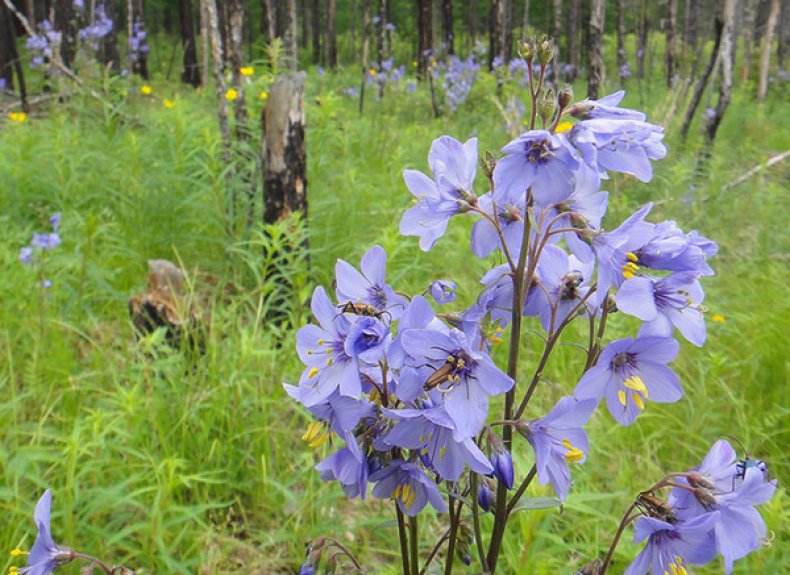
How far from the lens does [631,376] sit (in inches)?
35.4

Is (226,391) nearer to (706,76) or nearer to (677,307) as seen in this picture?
(677,307)

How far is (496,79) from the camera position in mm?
11602

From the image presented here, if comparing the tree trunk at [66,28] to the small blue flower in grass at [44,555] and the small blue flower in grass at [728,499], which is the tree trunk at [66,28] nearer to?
the small blue flower in grass at [44,555]

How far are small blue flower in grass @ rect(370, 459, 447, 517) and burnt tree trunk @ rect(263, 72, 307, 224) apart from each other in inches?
104

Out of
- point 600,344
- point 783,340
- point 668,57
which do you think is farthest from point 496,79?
point 600,344

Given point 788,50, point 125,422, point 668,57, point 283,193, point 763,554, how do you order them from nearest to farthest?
point 763,554, point 125,422, point 283,193, point 668,57, point 788,50

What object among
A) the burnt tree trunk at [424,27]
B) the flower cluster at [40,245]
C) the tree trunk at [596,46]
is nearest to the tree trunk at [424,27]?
the burnt tree trunk at [424,27]

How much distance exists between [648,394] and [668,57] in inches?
564

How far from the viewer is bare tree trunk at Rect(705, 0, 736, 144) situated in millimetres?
6420

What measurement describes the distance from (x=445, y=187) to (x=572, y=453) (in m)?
0.41

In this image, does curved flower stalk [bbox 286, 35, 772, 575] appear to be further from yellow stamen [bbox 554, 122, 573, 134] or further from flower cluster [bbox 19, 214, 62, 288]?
flower cluster [bbox 19, 214, 62, 288]

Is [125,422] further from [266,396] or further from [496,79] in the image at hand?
[496,79]

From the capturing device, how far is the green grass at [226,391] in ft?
6.32

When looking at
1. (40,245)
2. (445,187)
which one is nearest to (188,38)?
(40,245)
